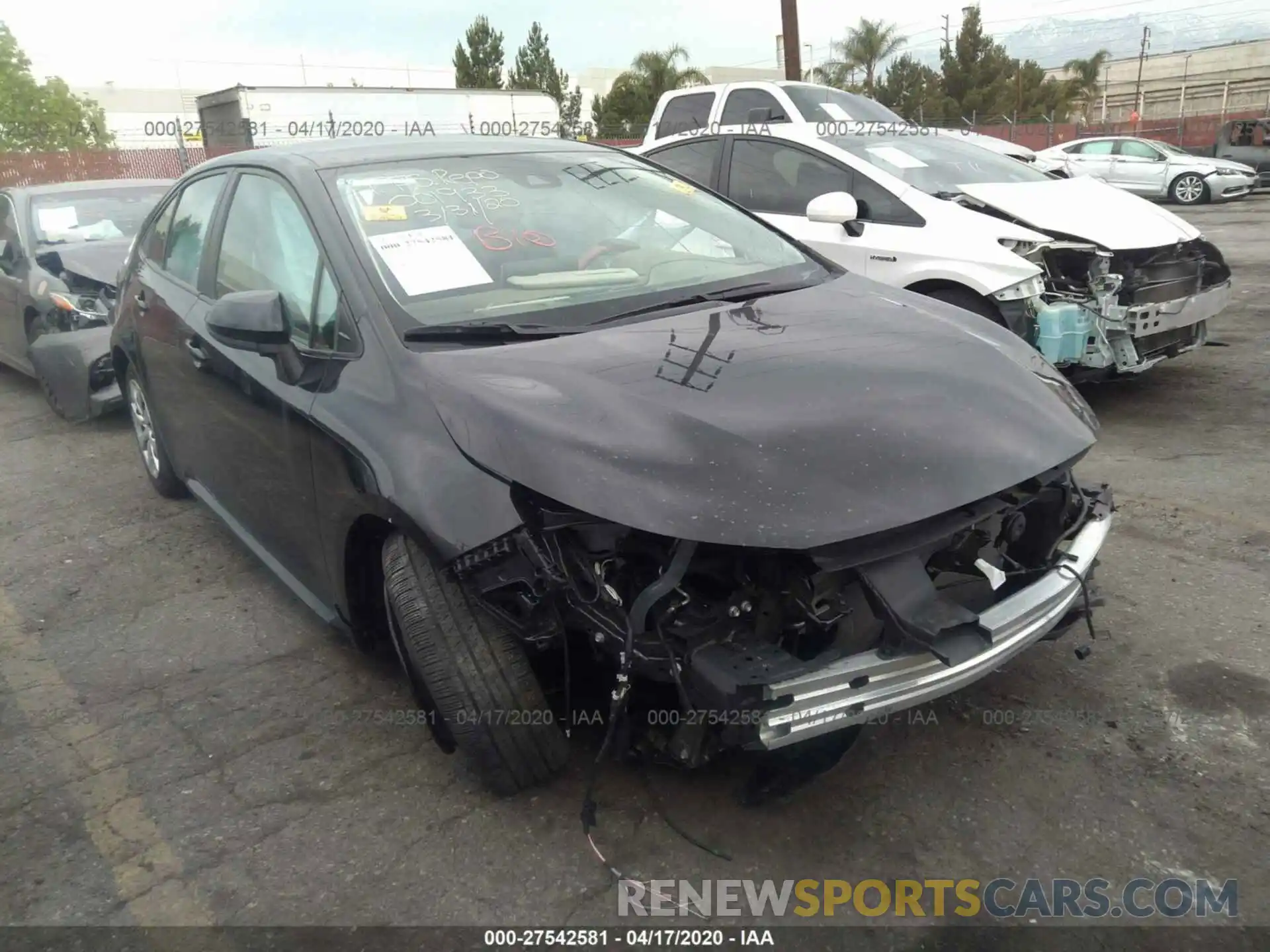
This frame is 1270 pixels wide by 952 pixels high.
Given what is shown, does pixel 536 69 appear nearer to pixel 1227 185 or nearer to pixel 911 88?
pixel 911 88

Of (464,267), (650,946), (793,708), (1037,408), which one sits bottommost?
(650,946)

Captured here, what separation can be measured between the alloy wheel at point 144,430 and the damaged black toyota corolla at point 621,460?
1629 mm

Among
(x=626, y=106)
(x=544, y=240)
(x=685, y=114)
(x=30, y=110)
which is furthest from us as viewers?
(x=626, y=106)

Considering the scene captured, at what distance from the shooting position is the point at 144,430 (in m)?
4.98

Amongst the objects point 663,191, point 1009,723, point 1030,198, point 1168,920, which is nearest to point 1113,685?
point 1009,723

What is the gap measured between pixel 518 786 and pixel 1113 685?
71.3 inches

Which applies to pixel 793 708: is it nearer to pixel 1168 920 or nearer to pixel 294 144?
pixel 1168 920

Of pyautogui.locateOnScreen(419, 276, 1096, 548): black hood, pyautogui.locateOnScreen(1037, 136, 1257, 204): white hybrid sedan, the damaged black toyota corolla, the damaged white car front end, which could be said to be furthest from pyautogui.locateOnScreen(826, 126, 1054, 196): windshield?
pyautogui.locateOnScreen(1037, 136, 1257, 204): white hybrid sedan

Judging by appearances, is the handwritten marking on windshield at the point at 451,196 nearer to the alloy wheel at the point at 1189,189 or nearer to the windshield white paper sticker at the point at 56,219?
the windshield white paper sticker at the point at 56,219

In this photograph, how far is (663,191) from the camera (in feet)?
12.2

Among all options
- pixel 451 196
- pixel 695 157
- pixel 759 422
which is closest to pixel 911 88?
pixel 695 157

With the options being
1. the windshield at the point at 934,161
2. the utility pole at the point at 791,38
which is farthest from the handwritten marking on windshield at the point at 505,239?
the utility pole at the point at 791,38

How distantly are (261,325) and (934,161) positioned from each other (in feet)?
16.0

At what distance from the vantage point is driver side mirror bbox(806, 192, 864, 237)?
16.6ft
